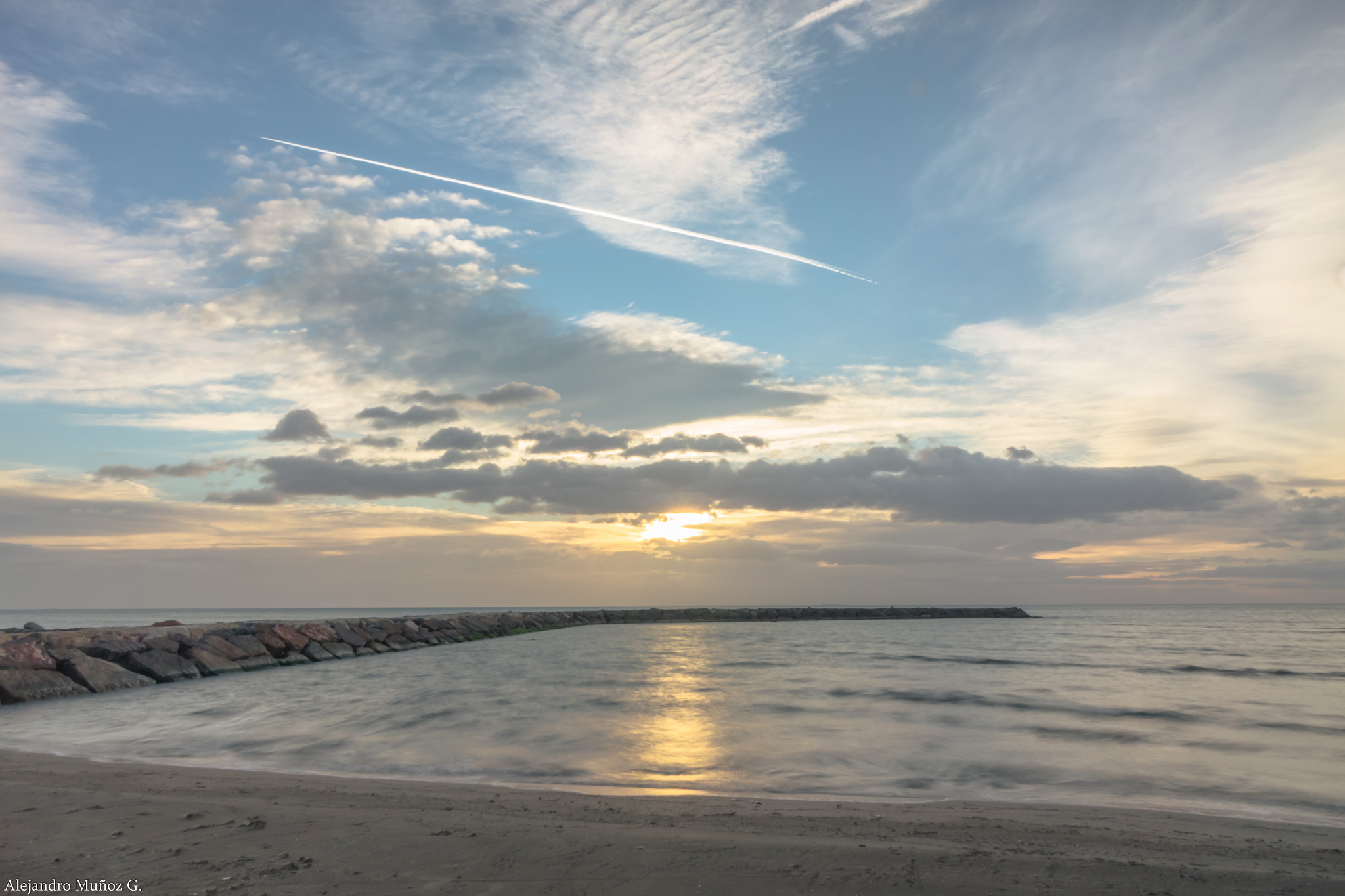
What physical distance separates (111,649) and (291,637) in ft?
25.6

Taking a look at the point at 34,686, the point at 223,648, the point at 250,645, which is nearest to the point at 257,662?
the point at 250,645

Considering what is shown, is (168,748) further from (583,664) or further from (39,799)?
(583,664)

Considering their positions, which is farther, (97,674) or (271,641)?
(271,641)

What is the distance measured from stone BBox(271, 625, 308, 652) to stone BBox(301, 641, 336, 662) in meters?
0.17

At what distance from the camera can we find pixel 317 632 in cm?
2845

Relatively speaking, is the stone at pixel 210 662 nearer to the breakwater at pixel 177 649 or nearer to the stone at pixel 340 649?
the breakwater at pixel 177 649

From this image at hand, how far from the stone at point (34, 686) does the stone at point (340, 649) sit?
39.5 feet

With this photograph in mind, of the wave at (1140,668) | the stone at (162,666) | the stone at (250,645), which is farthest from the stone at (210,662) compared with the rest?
the wave at (1140,668)

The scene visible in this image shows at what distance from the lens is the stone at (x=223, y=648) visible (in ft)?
72.9

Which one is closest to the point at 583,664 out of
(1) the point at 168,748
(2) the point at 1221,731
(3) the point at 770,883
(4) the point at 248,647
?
(4) the point at 248,647

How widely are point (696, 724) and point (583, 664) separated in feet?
48.5

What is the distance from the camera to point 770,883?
4.73 m

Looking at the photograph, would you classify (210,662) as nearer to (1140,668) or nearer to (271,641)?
(271,641)

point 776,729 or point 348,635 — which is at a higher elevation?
point 776,729
